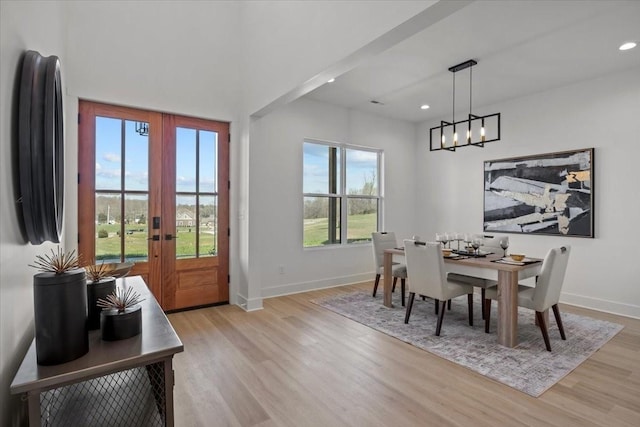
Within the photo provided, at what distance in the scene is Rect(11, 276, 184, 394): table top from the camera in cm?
109

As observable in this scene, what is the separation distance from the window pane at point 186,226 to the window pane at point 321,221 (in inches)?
69.7

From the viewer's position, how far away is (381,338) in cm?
333

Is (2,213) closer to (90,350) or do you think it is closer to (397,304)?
(90,350)

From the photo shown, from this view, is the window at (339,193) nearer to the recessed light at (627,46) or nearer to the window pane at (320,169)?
the window pane at (320,169)

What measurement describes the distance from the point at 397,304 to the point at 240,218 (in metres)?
2.42

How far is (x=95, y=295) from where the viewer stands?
1630 mm

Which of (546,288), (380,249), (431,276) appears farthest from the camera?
(380,249)

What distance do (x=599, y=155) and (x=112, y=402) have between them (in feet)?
18.6

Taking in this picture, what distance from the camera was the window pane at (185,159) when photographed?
160 inches

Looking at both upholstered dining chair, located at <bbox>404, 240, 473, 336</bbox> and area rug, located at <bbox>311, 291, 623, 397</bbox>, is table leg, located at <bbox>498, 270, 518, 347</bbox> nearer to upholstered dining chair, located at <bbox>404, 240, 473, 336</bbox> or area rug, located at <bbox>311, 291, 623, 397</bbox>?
area rug, located at <bbox>311, 291, 623, 397</bbox>

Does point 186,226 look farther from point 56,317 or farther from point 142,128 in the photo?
point 56,317

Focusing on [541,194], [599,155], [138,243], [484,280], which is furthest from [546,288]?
[138,243]

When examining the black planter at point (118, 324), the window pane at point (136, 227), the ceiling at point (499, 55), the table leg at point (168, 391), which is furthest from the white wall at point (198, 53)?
the ceiling at point (499, 55)

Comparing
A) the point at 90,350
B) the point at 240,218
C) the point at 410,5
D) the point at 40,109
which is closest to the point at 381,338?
the point at 240,218
